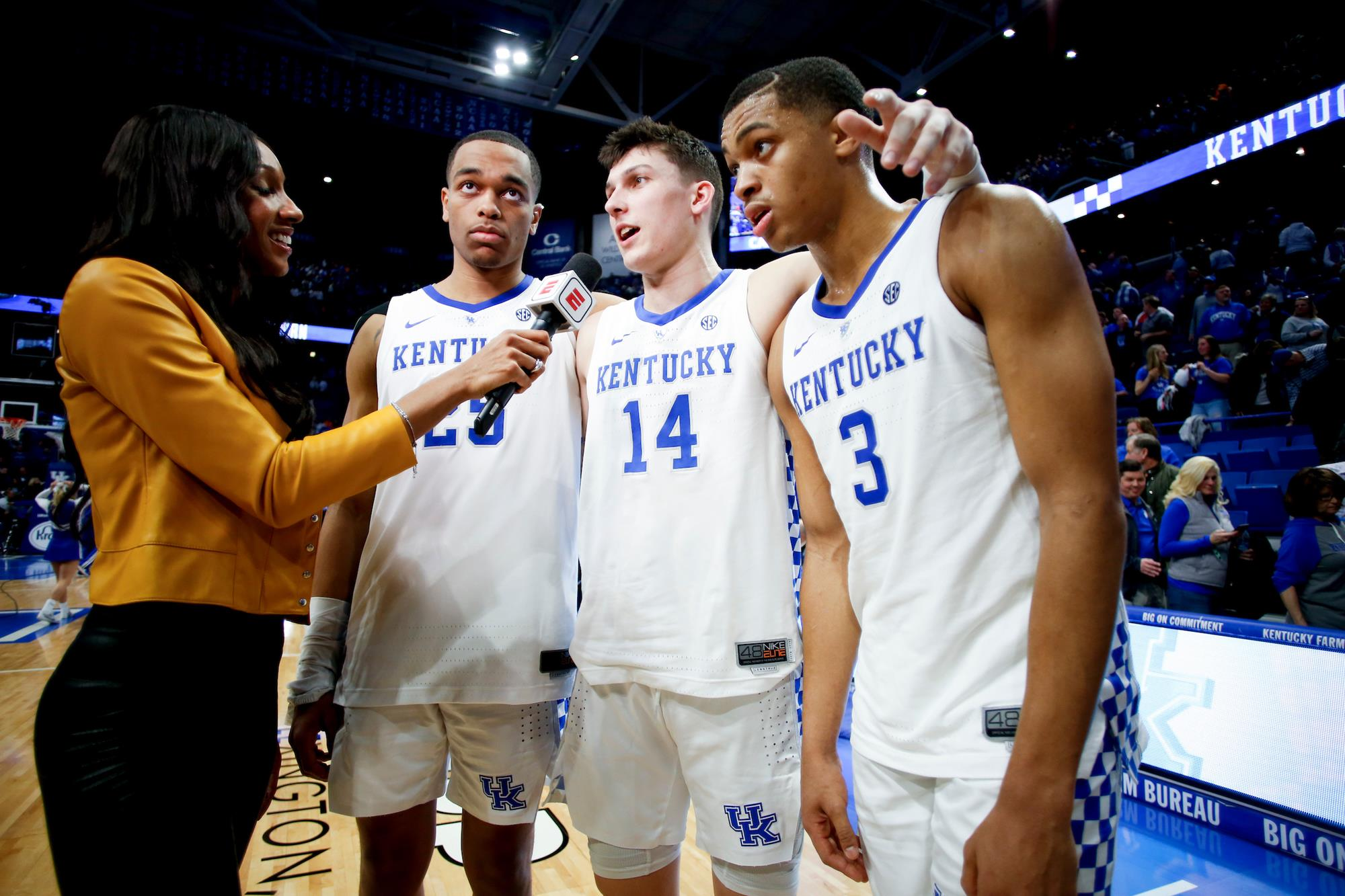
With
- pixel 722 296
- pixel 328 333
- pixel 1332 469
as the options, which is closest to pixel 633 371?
pixel 722 296

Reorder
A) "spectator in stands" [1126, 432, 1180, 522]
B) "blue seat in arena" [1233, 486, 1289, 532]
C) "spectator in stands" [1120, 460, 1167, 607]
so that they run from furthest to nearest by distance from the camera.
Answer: "blue seat in arena" [1233, 486, 1289, 532], "spectator in stands" [1126, 432, 1180, 522], "spectator in stands" [1120, 460, 1167, 607]

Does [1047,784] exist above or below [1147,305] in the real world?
below

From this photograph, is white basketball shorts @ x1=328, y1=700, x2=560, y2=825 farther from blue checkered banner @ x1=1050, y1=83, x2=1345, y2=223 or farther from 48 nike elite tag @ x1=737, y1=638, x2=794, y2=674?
blue checkered banner @ x1=1050, y1=83, x2=1345, y2=223

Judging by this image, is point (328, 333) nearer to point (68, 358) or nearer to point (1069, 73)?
point (1069, 73)

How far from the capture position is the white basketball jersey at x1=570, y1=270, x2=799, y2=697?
1.60 metres

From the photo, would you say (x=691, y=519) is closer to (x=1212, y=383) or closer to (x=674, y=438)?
(x=674, y=438)

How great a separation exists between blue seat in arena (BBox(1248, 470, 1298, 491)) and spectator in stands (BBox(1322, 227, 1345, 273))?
313 cm

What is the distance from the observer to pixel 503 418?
1958mm

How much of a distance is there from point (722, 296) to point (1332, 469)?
14.1 ft

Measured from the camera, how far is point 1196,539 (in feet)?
15.6

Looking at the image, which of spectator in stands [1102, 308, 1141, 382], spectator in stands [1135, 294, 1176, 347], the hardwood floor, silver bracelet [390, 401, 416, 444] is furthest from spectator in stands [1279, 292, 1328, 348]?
silver bracelet [390, 401, 416, 444]

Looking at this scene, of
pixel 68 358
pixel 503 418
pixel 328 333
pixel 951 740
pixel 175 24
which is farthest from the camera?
pixel 328 333

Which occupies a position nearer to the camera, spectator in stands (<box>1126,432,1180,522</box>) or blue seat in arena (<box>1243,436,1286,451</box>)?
spectator in stands (<box>1126,432,1180,522</box>)

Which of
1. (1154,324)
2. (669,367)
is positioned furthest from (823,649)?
(1154,324)
